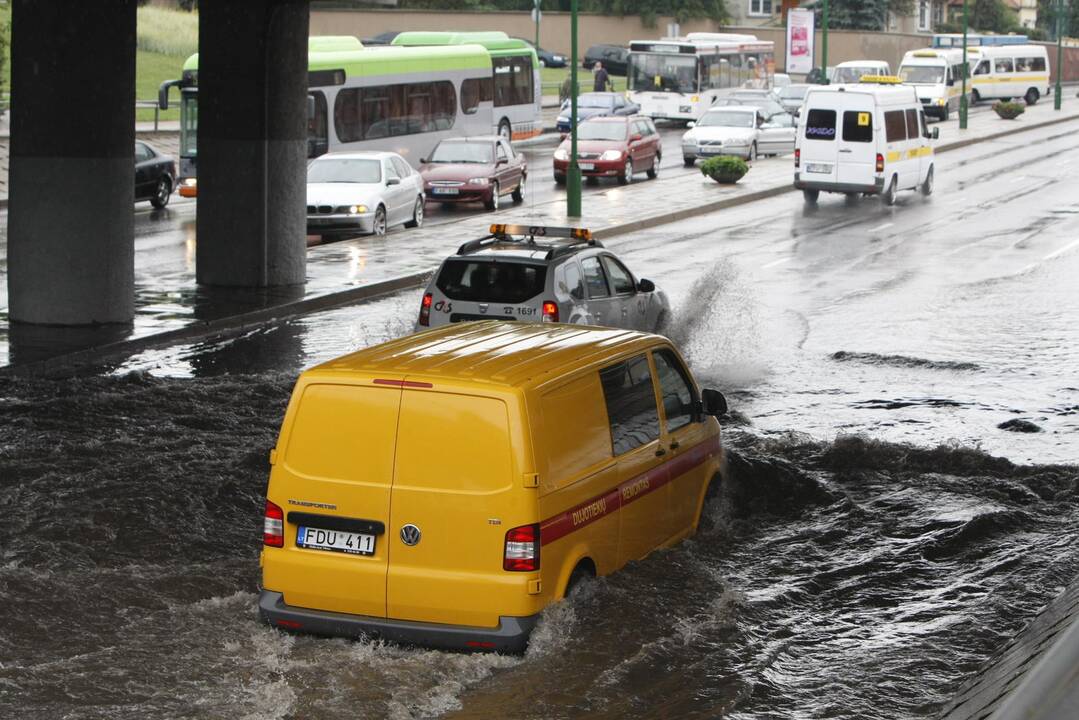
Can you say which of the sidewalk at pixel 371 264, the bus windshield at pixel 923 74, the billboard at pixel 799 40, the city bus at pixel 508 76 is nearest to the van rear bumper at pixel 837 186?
the sidewalk at pixel 371 264

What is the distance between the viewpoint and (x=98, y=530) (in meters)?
11.3

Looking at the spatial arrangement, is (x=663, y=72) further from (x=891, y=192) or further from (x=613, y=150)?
(x=891, y=192)

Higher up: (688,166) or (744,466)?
(688,166)

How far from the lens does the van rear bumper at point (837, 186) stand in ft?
118

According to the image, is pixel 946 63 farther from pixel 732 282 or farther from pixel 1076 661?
pixel 1076 661

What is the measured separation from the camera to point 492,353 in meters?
9.00

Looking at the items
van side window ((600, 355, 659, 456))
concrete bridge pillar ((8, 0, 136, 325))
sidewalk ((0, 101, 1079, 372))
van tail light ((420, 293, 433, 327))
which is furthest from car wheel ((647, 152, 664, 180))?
van side window ((600, 355, 659, 456))

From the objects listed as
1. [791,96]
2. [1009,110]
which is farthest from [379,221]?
[1009,110]

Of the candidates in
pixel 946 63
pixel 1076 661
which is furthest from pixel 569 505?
pixel 946 63

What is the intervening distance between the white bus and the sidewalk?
121 ft

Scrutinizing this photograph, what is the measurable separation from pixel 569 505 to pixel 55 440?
6989 mm

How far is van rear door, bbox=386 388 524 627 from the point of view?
26.7 feet

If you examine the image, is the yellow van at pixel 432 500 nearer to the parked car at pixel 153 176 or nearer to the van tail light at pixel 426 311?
the van tail light at pixel 426 311

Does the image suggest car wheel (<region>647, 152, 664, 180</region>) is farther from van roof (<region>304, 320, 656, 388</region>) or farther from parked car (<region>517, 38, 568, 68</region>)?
parked car (<region>517, 38, 568, 68</region>)
